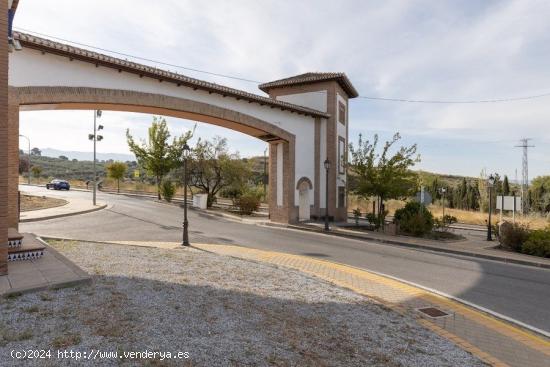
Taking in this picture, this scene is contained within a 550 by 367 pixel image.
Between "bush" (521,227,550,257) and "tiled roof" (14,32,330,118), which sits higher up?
"tiled roof" (14,32,330,118)

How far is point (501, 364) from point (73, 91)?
50.6 feet

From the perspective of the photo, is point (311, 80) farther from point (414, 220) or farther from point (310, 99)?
point (414, 220)

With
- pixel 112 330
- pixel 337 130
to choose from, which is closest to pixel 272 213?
pixel 337 130

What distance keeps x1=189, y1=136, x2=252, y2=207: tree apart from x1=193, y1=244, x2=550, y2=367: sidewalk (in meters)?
20.2

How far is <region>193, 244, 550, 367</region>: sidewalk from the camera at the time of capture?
496 centimetres

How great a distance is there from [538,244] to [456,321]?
417 inches

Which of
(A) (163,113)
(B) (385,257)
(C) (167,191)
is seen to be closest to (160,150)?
(C) (167,191)

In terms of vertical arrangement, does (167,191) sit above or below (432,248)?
above

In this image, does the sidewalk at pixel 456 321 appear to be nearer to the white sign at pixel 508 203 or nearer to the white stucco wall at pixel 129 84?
the white stucco wall at pixel 129 84

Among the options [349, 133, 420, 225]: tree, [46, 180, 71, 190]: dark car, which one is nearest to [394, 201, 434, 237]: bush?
[349, 133, 420, 225]: tree

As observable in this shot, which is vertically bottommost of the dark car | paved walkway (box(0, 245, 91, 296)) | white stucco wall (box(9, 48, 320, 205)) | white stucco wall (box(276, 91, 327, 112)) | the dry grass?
the dry grass

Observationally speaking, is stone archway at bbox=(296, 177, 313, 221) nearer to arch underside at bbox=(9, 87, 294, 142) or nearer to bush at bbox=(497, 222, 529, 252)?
arch underside at bbox=(9, 87, 294, 142)

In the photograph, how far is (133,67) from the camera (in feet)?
48.6

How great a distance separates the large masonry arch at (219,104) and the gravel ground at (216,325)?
3072mm
